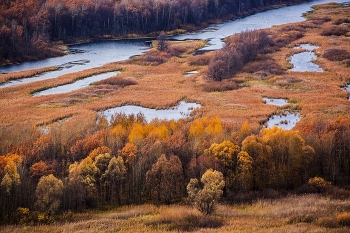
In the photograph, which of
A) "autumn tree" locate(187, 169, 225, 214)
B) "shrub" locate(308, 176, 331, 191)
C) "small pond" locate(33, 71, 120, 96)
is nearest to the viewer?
"autumn tree" locate(187, 169, 225, 214)

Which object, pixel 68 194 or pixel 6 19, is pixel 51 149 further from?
pixel 6 19

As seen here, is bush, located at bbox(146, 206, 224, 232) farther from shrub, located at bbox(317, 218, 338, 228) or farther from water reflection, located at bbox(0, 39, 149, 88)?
water reflection, located at bbox(0, 39, 149, 88)

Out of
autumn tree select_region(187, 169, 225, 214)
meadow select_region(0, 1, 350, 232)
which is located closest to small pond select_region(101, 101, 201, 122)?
meadow select_region(0, 1, 350, 232)

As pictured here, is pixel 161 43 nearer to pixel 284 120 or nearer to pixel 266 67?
pixel 266 67

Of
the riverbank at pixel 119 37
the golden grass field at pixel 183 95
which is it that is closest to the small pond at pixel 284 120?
the golden grass field at pixel 183 95

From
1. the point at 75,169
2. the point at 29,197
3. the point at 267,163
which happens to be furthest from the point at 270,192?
the point at 29,197

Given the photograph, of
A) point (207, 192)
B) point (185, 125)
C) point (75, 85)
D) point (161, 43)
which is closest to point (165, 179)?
point (207, 192)

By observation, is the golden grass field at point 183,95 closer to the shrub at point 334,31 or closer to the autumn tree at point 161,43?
the autumn tree at point 161,43
